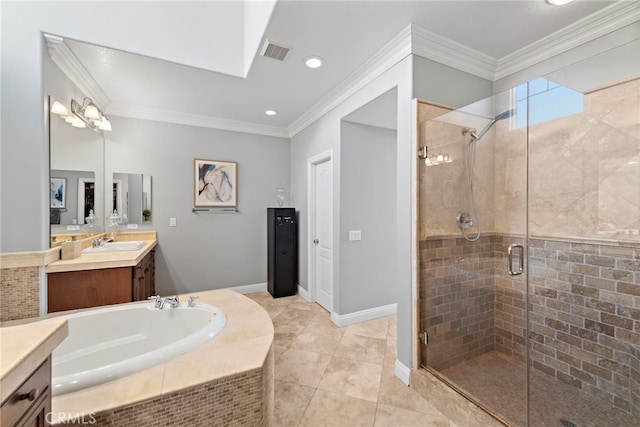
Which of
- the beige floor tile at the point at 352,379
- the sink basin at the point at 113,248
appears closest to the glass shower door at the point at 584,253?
the beige floor tile at the point at 352,379

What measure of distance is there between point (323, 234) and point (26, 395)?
286 centimetres

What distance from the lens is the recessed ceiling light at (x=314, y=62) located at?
224 cm

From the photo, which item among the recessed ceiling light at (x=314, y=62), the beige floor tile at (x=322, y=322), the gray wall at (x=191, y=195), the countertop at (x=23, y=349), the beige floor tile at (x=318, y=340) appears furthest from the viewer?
the gray wall at (x=191, y=195)

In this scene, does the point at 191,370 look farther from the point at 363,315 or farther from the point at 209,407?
the point at 363,315

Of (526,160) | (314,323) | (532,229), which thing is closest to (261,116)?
(314,323)

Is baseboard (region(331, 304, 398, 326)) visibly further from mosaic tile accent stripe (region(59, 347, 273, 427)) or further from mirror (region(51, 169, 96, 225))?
mirror (region(51, 169, 96, 225))

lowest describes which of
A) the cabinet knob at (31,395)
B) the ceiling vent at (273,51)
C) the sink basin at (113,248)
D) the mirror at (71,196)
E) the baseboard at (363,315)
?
the baseboard at (363,315)

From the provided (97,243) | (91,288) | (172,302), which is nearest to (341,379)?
(172,302)

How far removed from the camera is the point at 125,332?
1846 mm

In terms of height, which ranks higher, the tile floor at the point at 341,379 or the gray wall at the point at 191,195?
the gray wall at the point at 191,195

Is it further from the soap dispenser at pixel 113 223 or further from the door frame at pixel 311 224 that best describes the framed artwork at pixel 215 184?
the door frame at pixel 311 224

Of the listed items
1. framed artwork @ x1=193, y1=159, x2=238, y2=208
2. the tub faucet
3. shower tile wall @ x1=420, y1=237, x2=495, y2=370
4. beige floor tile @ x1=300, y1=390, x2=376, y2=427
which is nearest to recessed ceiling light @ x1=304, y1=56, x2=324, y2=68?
shower tile wall @ x1=420, y1=237, x2=495, y2=370

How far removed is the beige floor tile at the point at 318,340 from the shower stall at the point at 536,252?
869mm

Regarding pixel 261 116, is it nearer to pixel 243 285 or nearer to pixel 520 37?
pixel 243 285
